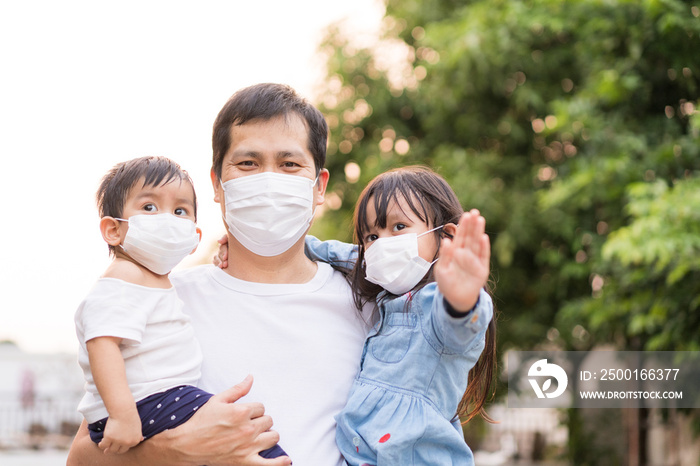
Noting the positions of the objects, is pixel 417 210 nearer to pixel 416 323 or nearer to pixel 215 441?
pixel 416 323

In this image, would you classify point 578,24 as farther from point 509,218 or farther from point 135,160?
point 135,160

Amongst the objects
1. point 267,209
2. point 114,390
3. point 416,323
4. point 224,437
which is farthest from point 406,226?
point 114,390

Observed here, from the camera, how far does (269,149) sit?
2486 mm

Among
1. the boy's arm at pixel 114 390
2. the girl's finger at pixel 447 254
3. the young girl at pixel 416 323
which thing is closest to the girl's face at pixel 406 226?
the young girl at pixel 416 323

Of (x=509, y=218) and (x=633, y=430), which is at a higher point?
(x=509, y=218)

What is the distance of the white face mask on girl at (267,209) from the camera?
2.50 m

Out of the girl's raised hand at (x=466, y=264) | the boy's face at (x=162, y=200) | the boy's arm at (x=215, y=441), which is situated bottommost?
the boy's arm at (x=215, y=441)

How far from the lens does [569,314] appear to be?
7840 millimetres

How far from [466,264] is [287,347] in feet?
2.75

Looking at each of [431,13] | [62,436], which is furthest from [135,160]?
[62,436]

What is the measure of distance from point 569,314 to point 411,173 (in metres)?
5.94

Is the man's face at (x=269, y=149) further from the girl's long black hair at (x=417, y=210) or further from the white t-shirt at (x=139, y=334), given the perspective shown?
the white t-shirt at (x=139, y=334)

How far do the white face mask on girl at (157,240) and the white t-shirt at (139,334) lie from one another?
97mm

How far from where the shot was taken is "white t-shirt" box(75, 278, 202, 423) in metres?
2.03
